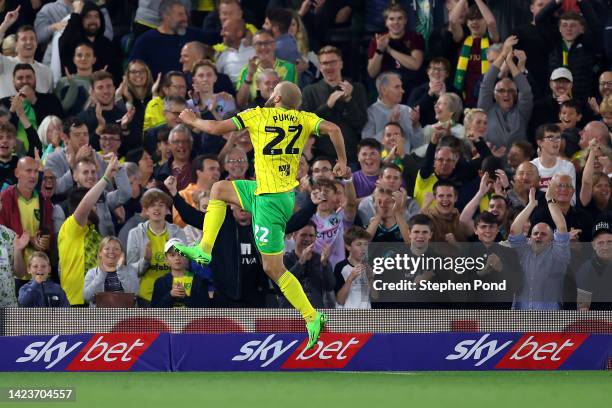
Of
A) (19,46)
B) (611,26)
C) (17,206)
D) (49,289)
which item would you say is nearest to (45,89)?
(19,46)

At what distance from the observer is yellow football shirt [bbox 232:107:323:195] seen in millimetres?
11766

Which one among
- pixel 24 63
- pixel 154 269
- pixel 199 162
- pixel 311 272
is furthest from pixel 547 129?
pixel 24 63

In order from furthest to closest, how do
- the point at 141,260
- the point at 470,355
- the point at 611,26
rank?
the point at 611,26
the point at 141,260
the point at 470,355

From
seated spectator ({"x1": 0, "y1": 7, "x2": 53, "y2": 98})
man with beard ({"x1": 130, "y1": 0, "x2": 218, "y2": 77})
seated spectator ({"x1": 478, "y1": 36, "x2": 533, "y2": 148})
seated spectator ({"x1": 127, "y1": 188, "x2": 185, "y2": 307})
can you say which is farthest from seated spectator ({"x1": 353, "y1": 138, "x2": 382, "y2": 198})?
seated spectator ({"x1": 0, "y1": 7, "x2": 53, "y2": 98})

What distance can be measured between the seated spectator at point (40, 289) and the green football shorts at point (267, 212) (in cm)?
269

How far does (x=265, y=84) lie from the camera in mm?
16047

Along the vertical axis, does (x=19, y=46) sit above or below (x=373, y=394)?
above

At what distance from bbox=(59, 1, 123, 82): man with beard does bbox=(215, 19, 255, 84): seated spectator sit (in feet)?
4.54

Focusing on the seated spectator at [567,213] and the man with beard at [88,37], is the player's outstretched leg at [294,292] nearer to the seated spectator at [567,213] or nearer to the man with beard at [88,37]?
the seated spectator at [567,213]

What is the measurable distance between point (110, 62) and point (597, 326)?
7.18 m

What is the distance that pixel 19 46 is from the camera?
53.9 ft

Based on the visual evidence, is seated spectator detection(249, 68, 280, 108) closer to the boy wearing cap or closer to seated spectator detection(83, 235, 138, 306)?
the boy wearing cap

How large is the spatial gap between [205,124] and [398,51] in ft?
20.5

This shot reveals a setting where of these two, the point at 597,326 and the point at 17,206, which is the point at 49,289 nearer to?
the point at 17,206
